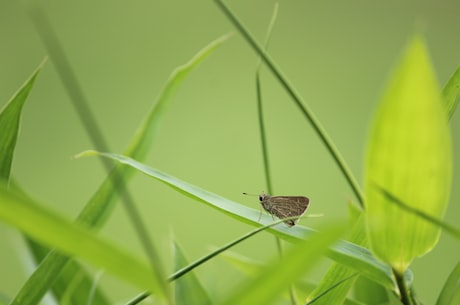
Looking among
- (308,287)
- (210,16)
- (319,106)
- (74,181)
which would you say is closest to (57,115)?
(74,181)

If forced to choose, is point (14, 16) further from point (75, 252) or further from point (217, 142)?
point (75, 252)

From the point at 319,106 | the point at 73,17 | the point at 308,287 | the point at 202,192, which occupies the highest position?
the point at 73,17

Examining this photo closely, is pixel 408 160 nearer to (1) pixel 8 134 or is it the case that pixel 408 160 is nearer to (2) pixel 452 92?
(2) pixel 452 92

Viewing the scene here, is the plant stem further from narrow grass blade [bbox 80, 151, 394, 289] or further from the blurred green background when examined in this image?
the blurred green background

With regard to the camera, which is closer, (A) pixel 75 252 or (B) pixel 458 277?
(A) pixel 75 252

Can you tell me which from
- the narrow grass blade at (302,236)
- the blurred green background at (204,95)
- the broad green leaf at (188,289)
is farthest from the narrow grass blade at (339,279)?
the blurred green background at (204,95)

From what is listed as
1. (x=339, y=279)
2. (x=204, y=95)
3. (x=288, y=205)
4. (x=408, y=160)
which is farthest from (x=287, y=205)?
(x=204, y=95)

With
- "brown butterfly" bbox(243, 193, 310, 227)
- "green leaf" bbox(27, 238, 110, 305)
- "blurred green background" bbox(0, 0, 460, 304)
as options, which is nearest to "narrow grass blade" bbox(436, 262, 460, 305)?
"brown butterfly" bbox(243, 193, 310, 227)

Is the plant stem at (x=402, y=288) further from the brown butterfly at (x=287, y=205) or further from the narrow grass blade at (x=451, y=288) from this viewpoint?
the brown butterfly at (x=287, y=205)
